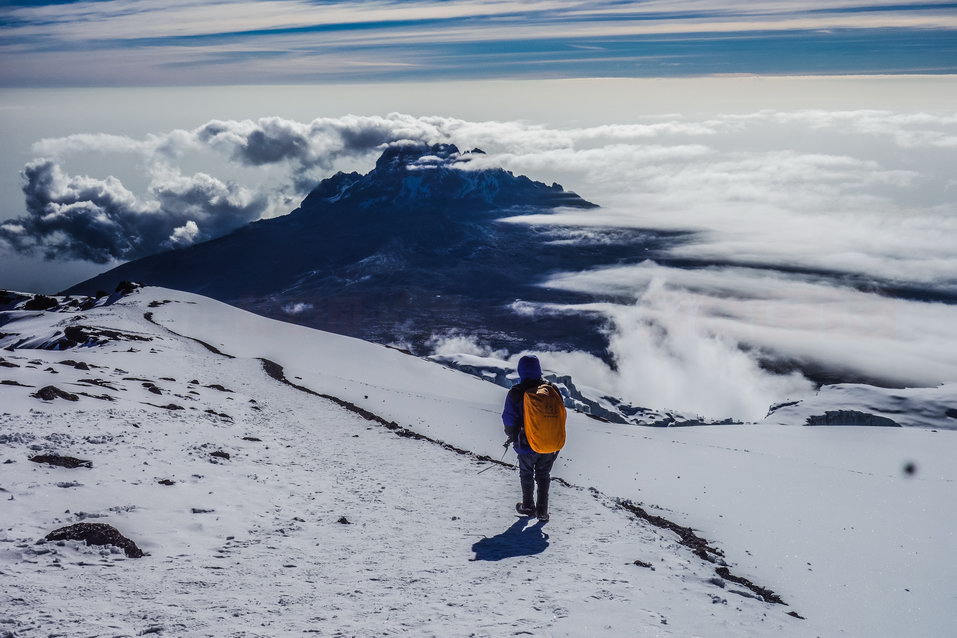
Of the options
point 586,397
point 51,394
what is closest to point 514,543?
point 51,394

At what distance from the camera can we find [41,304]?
66.5 metres

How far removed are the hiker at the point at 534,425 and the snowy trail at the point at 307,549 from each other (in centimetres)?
79

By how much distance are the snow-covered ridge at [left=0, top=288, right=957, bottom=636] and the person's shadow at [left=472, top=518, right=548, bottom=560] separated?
5 centimetres

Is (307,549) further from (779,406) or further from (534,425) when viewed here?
(779,406)

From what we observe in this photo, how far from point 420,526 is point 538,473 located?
236 cm

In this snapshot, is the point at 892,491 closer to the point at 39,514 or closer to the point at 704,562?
the point at 704,562

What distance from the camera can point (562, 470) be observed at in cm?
1961

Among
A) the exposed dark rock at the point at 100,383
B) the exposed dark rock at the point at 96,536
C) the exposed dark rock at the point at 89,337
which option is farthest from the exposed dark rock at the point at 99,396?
the exposed dark rock at the point at 89,337

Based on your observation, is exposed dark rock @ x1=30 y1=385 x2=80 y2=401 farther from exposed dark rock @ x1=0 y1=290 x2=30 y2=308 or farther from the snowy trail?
exposed dark rock @ x1=0 y1=290 x2=30 y2=308

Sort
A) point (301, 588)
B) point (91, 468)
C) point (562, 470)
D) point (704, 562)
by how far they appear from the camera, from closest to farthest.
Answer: point (301, 588) < point (704, 562) < point (91, 468) < point (562, 470)

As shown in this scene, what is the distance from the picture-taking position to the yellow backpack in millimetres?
11258

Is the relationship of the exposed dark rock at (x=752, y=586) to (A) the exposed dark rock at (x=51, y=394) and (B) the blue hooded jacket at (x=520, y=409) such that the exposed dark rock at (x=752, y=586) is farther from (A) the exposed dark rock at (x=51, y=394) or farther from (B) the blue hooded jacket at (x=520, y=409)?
(A) the exposed dark rock at (x=51, y=394)

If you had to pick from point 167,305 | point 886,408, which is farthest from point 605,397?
point 167,305

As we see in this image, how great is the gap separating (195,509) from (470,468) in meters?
7.17
